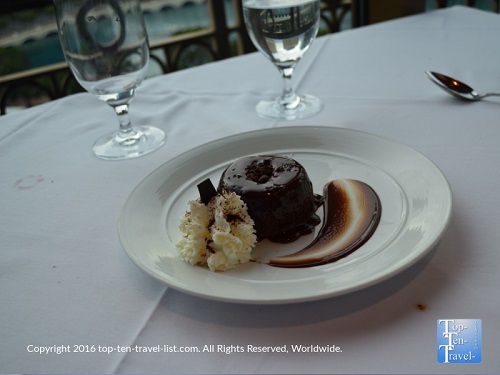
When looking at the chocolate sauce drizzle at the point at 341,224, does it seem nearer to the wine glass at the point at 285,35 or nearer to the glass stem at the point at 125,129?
the wine glass at the point at 285,35

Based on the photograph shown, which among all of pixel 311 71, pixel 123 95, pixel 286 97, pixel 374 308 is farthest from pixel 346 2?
pixel 374 308

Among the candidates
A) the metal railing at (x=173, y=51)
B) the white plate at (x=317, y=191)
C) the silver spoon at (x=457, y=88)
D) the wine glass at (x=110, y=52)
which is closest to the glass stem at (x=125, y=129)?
the wine glass at (x=110, y=52)

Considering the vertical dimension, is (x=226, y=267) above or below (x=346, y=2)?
above

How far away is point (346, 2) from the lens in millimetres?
2410

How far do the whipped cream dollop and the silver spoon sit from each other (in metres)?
0.58

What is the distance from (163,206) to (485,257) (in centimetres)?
44

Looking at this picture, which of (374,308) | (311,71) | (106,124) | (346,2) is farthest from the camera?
(346,2)

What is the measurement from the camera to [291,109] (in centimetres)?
105

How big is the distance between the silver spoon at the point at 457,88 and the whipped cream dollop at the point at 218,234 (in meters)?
0.58

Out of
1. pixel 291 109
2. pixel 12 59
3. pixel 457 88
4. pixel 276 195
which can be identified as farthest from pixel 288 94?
pixel 12 59

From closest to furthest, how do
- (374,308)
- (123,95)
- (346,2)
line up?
(374,308) → (123,95) → (346,2)

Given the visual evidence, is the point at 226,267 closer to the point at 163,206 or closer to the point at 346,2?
the point at 163,206

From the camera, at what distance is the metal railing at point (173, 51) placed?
1.91 metres

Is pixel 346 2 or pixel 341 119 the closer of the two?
pixel 341 119
